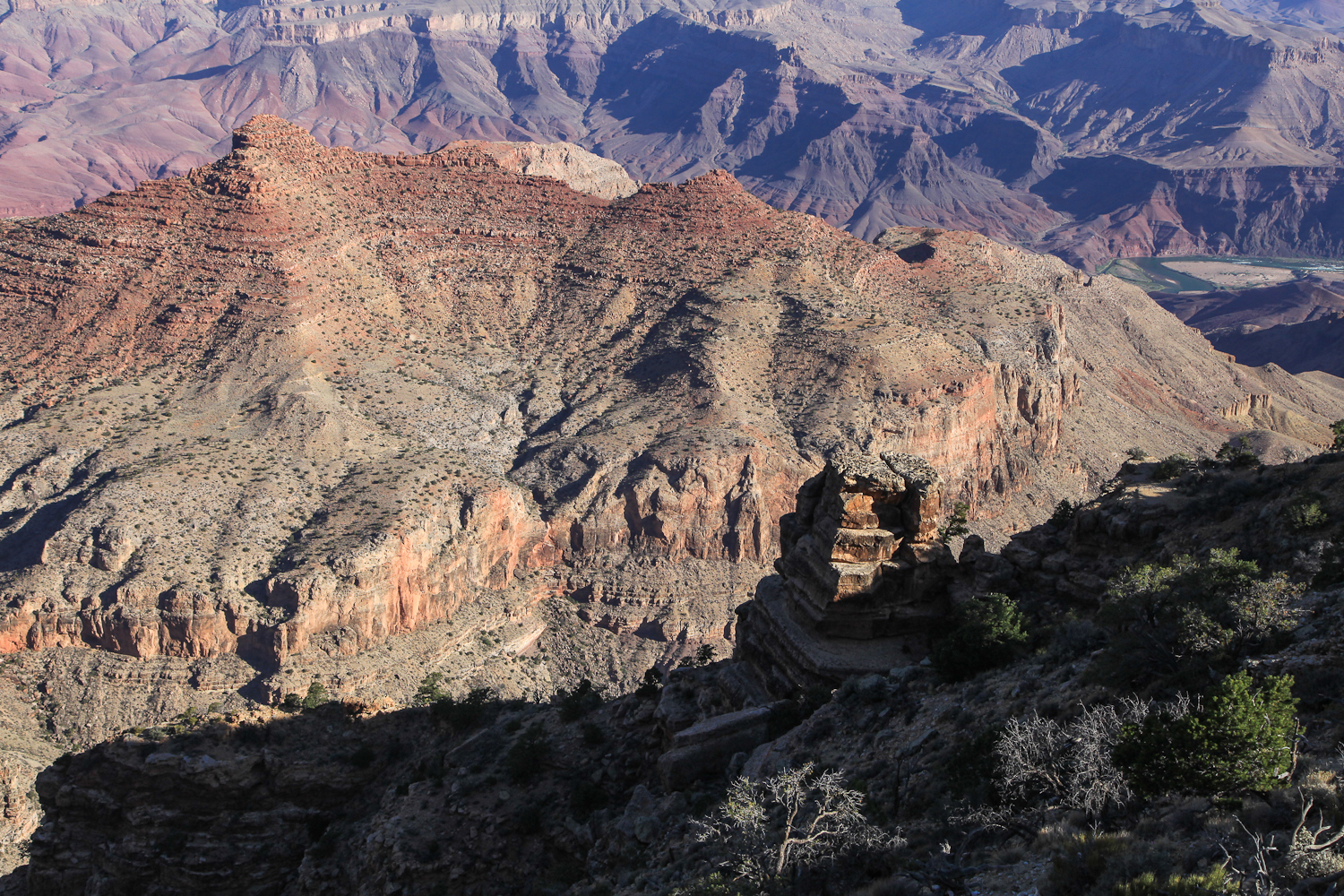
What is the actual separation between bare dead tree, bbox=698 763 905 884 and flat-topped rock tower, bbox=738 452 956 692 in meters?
10.8

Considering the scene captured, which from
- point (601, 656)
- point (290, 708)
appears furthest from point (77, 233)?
point (290, 708)

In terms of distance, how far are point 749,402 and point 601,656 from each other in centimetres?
2615

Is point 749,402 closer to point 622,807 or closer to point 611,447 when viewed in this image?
point 611,447

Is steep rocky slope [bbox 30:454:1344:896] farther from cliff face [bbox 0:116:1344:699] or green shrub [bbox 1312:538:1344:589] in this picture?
cliff face [bbox 0:116:1344:699]

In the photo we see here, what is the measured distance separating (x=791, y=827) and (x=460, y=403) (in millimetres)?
76120

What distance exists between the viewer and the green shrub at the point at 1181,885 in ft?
50.9

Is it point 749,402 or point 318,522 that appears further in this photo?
point 749,402

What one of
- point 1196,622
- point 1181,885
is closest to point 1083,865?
point 1181,885

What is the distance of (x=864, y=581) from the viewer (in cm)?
3744

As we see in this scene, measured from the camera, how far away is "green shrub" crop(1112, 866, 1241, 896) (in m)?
15.5

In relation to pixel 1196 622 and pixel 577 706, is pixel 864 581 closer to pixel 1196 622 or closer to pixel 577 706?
pixel 577 706

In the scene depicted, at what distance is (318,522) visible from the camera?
248 feet

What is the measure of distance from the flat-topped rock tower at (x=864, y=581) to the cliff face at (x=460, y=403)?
4074 cm

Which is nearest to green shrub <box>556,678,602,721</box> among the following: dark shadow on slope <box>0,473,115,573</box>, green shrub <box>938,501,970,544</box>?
green shrub <box>938,501,970,544</box>
